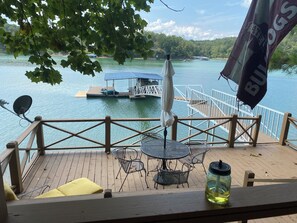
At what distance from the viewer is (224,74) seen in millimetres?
1328

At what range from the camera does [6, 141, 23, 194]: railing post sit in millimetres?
3614

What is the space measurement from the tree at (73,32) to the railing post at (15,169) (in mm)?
2543

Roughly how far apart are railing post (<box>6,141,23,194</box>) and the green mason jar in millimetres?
3518

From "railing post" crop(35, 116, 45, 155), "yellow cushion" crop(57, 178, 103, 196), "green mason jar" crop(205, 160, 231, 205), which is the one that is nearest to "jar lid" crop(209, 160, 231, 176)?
"green mason jar" crop(205, 160, 231, 205)

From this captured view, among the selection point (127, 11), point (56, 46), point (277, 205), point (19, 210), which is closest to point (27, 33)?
point (56, 46)

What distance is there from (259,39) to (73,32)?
3.31 ft

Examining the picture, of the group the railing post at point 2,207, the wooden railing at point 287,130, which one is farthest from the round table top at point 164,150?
the railing post at point 2,207

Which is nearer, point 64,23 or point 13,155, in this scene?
point 64,23

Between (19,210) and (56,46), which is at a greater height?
(56,46)

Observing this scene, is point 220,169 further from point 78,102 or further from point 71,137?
point 78,102

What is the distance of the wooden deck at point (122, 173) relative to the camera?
432cm

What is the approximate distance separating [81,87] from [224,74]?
2474 centimetres

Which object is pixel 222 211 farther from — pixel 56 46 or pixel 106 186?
pixel 106 186

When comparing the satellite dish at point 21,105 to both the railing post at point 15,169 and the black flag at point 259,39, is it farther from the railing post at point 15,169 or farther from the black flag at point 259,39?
the black flag at point 259,39
